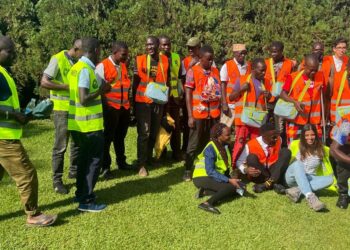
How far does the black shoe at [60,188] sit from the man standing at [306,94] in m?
3.43

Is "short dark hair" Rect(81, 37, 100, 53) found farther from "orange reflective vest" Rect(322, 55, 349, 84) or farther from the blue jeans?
"orange reflective vest" Rect(322, 55, 349, 84)

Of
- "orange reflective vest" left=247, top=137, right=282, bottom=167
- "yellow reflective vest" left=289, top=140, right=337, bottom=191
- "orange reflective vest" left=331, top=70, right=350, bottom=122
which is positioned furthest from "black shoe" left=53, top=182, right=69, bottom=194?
"orange reflective vest" left=331, top=70, right=350, bottom=122

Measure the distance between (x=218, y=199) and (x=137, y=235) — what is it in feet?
4.35

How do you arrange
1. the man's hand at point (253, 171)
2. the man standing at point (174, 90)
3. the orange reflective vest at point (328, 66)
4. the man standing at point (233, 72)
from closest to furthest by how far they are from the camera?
the man's hand at point (253, 171) < the orange reflective vest at point (328, 66) < the man standing at point (174, 90) < the man standing at point (233, 72)

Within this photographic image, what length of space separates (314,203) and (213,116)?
1834 mm

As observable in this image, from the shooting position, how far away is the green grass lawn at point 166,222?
4473 mm

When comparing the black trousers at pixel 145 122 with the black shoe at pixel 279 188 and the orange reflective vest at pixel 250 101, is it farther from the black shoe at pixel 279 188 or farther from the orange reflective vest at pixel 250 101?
the black shoe at pixel 279 188

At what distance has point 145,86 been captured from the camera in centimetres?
648

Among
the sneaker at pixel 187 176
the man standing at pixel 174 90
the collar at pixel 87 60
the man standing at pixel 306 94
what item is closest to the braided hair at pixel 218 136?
the sneaker at pixel 187 176

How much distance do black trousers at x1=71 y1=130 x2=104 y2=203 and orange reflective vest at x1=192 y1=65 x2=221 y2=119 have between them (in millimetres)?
1691

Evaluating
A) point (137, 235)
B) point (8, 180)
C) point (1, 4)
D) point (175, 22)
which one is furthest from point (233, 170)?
point (1, 4)

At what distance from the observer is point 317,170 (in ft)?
19.9

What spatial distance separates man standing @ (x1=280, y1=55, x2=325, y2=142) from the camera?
20.5ft

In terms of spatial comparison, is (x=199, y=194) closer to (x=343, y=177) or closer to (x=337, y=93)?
(x=343, y=177)
